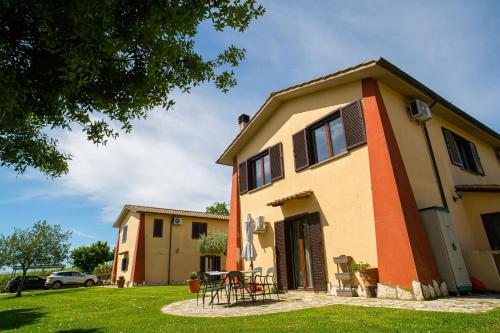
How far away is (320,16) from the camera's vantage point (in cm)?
686

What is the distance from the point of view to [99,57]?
3994mm

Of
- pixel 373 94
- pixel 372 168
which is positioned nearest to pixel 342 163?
pixel 372 168

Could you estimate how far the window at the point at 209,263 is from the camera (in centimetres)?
2600

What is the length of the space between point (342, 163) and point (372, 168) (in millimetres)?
1111

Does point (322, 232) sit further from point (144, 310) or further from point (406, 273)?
point (144, 310)

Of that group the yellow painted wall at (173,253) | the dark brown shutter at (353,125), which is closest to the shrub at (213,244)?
the yellow painted wall at (173,253)

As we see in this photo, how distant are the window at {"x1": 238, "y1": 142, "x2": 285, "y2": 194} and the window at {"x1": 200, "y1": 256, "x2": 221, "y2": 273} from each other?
14711mm

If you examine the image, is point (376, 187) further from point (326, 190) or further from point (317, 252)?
point (317, 252)

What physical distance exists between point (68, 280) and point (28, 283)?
11.3 ft

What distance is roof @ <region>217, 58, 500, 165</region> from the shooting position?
8.41 meters

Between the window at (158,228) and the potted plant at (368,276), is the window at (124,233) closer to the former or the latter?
the window at (158,228)

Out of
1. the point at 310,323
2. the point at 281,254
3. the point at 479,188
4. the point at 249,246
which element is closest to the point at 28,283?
the point at 249,246

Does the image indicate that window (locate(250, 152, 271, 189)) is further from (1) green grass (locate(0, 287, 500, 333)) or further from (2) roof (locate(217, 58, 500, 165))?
(1) green grass (locate(0, 287, 500, 333))

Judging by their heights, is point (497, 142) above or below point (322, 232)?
above
